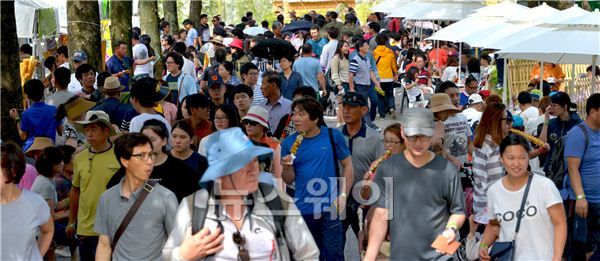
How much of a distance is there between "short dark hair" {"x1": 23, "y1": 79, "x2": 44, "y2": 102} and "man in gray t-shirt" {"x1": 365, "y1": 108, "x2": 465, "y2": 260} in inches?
221

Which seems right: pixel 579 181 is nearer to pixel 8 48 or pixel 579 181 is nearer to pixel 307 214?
pixel 307 214

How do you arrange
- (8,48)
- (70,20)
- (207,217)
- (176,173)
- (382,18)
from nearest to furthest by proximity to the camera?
(207,217) → (176,173) → (8,48) → (70,20) → (382,18)

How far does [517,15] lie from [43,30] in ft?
31.9

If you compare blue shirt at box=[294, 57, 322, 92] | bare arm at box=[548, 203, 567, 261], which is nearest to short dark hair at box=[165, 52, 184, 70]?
blue shirt at box=[294, 57, 322, 92]

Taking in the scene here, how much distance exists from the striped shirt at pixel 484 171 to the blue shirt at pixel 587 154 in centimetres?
57

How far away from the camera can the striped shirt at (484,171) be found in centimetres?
898

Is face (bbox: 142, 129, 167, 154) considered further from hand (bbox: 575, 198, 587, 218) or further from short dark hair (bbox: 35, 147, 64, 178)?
hand (bbox: 575, 198, 587, 218)

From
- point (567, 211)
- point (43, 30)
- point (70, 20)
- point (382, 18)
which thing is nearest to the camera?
point (567, 211)

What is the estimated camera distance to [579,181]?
877cm

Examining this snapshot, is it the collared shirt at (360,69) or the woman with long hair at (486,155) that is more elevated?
the collared shirt at (360,69)

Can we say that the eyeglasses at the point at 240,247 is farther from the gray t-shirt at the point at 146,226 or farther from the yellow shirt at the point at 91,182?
the yellow shirt at the point at 91,182

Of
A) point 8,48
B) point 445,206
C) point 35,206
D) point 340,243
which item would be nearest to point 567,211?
point 340,243

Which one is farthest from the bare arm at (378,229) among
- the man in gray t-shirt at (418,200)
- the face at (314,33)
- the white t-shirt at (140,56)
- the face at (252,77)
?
the face at (314,33)

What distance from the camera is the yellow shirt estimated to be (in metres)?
7.98
